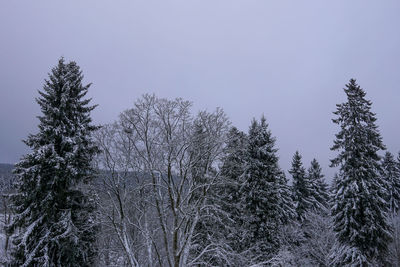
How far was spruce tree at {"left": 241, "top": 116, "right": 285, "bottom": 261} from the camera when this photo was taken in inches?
755

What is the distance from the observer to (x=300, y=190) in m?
31.6

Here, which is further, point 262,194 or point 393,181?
point 393,181

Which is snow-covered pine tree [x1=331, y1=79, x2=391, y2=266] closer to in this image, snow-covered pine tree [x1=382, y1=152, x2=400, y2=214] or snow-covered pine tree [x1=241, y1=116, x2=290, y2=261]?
snow-covered pine tree [x1=241, y1=116, x2=290, y2=261]

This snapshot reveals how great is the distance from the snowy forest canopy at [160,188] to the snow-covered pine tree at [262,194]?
0.27 feet

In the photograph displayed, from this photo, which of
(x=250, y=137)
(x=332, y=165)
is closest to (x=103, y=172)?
(x=250, y=137)

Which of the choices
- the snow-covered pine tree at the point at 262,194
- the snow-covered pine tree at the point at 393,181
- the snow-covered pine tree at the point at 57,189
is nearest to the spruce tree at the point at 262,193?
the snow-covered pine tree at the point at 262,194

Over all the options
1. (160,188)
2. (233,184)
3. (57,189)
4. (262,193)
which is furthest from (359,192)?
(57,189)

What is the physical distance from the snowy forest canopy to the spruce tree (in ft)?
0.27

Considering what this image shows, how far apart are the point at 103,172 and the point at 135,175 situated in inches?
79.7

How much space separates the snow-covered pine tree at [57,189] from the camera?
13.4m

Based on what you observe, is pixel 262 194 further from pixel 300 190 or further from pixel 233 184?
pixel 300 190

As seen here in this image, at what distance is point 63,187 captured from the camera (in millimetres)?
14695

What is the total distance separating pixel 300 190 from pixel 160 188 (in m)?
20.9

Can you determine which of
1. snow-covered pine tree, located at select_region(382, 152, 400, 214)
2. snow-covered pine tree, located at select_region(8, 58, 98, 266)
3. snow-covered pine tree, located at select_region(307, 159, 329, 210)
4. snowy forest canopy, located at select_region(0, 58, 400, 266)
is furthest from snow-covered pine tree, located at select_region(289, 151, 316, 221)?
snow-covered pine tree, located at select_region(8, 58, 98, 266)
